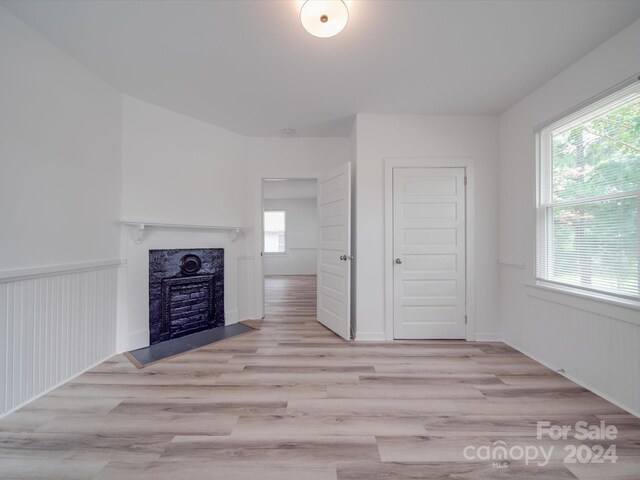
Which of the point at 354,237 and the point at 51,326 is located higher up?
the point at 354,237

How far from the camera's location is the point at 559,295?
2.18 meters

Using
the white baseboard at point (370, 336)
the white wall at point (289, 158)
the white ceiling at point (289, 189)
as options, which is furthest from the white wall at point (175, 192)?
the white ceiling at point (289, 189)

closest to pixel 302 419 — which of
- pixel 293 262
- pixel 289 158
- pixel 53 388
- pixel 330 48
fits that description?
pixel 53 388

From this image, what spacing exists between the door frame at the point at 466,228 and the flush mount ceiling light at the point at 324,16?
61.9 inches

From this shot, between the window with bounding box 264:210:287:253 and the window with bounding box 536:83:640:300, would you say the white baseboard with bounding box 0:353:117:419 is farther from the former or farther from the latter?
the window with bounding box 264:210:287:253

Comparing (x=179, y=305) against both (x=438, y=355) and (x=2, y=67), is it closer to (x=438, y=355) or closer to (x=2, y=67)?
(x=2, y=67)

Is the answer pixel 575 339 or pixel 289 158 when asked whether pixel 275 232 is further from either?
pixel 575 339

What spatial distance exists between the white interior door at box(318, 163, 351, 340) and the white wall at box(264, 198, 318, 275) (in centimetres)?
480

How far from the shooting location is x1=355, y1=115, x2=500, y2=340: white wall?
288 centimetres

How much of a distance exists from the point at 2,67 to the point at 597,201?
170 inches

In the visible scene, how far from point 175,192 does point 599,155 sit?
3.97 meters

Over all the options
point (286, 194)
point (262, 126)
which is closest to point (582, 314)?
point (262, 126)

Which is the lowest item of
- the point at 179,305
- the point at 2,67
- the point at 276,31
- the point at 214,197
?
the point at 179,305

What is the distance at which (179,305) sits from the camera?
116 inches
